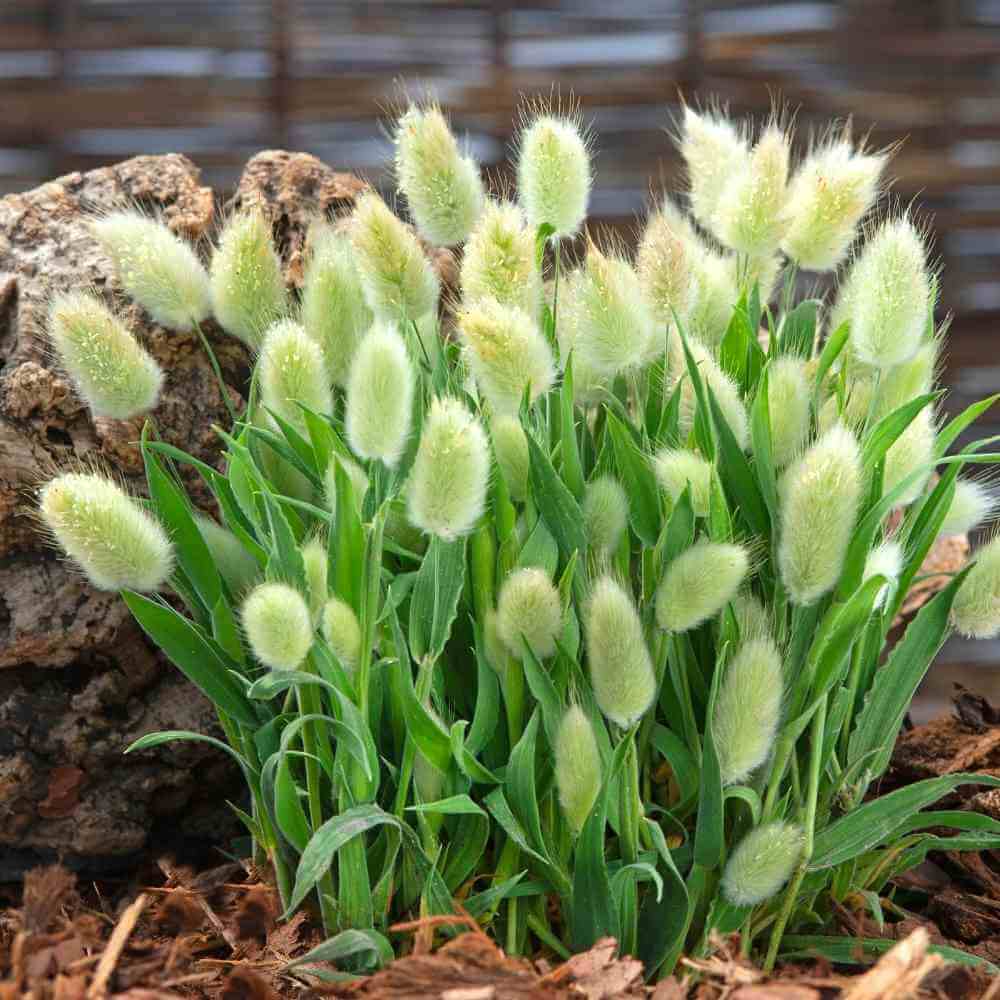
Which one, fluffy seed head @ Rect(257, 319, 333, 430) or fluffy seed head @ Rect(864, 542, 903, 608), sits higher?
fluffy seed head @ Rect(257, 319, 333, 430)

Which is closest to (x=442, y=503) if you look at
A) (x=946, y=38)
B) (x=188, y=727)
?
(x=188, y=727)

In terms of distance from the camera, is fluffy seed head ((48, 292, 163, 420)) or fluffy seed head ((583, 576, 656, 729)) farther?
fluffy seed head ((48, 292, 163, 420))

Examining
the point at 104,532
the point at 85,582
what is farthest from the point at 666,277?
the point at 85,582

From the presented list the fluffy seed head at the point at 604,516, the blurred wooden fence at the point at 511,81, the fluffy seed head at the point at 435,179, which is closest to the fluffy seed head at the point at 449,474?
the fluffy seed head at the point at 604,516

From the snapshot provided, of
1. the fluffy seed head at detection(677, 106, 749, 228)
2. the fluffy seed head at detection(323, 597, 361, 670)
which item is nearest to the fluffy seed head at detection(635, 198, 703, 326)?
the fluffy seed head at detection(677, 106, 749, 228)

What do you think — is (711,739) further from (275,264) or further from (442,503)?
(275,264)

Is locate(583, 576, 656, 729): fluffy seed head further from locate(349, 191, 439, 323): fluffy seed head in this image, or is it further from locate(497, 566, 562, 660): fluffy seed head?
locate(349, 191, 439, 323): fluffy seed head

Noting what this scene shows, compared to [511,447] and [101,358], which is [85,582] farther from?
[511,447]
